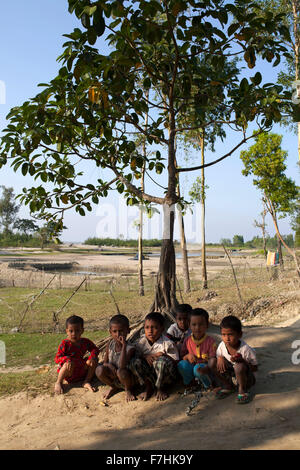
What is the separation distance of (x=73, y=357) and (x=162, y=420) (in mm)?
1372

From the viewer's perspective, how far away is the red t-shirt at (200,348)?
3920 millimetres

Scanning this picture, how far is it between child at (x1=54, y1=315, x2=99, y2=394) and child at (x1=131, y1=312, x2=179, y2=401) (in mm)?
718

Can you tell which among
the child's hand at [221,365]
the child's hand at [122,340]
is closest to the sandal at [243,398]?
the child's hand at [221,365]

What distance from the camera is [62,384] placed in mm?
4531

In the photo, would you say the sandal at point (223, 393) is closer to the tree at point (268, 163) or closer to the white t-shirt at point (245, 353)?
the white t-shirt at point (245, 353)

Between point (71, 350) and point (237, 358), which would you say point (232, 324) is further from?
point (71, 350)

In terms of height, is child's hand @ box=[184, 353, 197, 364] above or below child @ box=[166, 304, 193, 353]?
below

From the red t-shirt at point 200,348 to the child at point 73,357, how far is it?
1118mm

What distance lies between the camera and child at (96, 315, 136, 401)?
3998 mm

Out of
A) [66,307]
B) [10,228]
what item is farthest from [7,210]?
[66,307]

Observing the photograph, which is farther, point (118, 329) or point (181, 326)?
point (181, 326)

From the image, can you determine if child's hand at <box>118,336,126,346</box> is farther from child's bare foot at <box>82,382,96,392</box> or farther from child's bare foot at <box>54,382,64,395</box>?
child's bare foot at <box>54,382,64,395</box>

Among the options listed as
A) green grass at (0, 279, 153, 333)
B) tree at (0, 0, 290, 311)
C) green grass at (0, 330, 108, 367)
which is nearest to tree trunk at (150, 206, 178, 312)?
tree at (0, 0, 290, 311)

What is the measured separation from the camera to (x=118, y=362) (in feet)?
13.3
